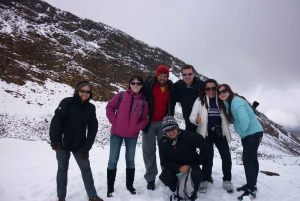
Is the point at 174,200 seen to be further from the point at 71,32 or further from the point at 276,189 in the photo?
the point at 71,32

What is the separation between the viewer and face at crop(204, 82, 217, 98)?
417 centimetres

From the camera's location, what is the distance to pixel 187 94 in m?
4.54

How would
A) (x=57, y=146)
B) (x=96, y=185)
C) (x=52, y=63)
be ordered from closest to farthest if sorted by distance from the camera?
(x=57, y=146) → (x=96, y=185) → (x=52, y=63)

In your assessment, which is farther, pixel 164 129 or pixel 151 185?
pixel 151 185

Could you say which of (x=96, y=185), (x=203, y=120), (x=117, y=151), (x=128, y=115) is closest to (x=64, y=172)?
(x=117, y=151)

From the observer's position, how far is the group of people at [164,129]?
12.1 ft

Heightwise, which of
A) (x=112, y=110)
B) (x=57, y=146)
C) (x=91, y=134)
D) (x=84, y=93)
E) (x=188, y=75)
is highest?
(x=188, y=75)

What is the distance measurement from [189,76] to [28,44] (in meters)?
30.0

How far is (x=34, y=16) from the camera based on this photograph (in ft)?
114

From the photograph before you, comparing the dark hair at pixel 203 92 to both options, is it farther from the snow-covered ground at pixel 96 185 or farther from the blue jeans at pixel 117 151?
the snow-covered ground at pixel 96 185

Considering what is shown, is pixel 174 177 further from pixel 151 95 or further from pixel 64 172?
pixel 64 172

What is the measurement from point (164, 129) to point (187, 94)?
1247 mm

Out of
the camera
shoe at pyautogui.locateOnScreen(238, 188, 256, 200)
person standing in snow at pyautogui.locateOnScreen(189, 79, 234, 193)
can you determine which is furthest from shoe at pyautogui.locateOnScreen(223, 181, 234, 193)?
the camera

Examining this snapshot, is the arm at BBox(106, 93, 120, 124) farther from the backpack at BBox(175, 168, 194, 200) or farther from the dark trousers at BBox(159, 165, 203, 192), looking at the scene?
the backpack at BBox(175, 168, 194, 200)
